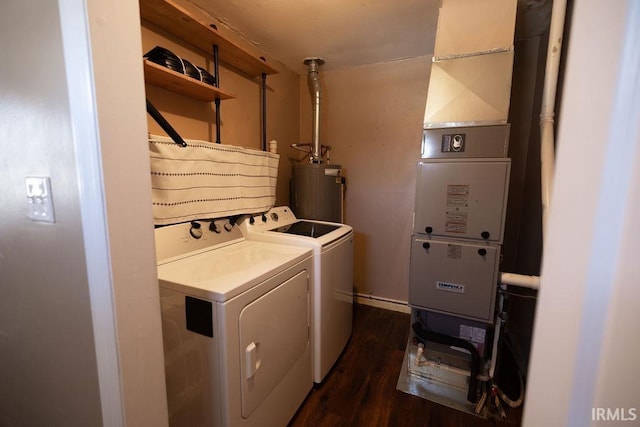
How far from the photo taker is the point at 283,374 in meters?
1.36

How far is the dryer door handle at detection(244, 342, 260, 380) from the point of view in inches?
43.0

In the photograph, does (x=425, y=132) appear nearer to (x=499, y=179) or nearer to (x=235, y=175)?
(x=499, y=179)

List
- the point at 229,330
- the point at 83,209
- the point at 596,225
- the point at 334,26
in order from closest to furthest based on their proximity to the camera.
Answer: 1. the point at 596,225
2. the point at 83,209
3. the point at 229,330
4. the point at 334,26

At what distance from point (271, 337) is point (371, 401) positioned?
0.88 metres

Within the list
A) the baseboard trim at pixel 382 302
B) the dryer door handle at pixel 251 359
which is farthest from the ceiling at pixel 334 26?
the baseboard trim at pixel 382 302

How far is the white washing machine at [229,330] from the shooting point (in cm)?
103

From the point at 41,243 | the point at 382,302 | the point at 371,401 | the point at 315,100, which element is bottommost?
the point at 371,401

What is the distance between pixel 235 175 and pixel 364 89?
5.26 feet

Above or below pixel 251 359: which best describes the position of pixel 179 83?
above

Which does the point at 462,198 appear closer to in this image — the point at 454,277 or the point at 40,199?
the point at 454,277

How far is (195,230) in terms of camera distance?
150cm

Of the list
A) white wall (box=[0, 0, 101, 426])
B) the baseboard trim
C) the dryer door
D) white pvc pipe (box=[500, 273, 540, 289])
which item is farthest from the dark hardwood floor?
white wall (box=[0, 0, 101, 426])

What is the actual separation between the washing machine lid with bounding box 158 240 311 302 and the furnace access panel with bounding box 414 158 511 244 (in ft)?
2.48

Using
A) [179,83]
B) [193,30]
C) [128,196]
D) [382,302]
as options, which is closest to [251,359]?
[128,196]
